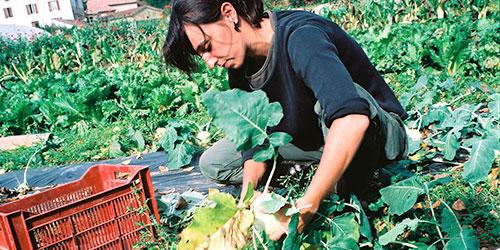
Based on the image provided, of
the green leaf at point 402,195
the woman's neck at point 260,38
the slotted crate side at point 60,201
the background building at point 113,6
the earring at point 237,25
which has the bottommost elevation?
the background building at point 113,6

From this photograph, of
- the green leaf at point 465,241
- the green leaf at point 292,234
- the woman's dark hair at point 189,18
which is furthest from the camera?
the woman's dark hair at point 189,18

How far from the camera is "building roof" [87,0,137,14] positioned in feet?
183

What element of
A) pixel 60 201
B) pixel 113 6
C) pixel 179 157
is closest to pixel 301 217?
pixel 60 201

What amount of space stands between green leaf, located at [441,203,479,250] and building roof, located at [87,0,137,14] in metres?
58.0

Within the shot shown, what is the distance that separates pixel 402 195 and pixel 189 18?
1.12m

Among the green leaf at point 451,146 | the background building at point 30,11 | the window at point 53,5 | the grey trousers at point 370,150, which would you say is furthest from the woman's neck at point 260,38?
the window at point 53,5

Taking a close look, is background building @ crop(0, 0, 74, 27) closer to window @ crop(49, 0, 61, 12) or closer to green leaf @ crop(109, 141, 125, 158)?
window @ crop(49, 0, 61, 12)

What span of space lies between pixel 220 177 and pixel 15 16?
54.1m

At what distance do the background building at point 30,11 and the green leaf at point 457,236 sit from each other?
52.8m

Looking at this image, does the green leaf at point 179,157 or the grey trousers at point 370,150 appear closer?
the grey trousers at point 370,150

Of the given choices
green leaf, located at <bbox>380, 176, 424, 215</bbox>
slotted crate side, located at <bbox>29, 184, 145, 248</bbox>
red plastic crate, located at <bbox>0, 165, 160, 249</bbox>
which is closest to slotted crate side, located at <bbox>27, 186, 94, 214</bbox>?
red plastic crate, located at <bbox>0, 165, 160, 249</bbox>

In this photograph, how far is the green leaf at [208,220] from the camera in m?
1.52

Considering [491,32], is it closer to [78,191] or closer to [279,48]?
[279,48]

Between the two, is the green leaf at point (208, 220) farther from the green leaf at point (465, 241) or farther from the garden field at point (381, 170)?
the green leaf at point (465, 241)
